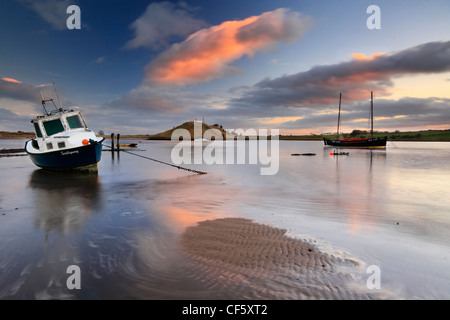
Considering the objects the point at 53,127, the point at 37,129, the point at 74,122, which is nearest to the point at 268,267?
the point at 53,127

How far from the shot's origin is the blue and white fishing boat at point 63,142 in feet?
61.2

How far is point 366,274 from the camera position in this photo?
4688 millimetres

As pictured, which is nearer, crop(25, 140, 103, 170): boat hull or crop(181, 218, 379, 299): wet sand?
crop(181, 218, 379, 299): wet sand

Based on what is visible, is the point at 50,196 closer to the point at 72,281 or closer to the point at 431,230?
the point at 72,281

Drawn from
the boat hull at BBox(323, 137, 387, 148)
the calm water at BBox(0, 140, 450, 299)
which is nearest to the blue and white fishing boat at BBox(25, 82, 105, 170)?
the calm water at BBox(0, 140, 450, 299)

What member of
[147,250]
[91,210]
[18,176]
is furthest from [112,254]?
[18,176]

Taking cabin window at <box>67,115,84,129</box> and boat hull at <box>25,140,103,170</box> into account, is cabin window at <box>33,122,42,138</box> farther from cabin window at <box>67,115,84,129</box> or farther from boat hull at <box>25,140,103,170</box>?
cabin window at <box>67,115,84,129</box>

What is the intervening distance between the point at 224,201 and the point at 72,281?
304 inches

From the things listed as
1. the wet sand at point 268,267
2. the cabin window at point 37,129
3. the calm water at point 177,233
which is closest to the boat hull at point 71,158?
the cabin window at point 37,129

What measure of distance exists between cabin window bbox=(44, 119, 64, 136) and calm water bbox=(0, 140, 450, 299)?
5515 millimetres

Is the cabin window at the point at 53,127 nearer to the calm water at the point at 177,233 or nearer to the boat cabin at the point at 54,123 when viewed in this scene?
the boat cabin at the point at 54,123

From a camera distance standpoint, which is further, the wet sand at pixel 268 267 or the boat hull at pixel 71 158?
the boat hull at pixel 71 158

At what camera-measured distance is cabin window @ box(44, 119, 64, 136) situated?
18.8 metres

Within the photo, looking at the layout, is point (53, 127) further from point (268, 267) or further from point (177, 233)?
point (268, 267)
